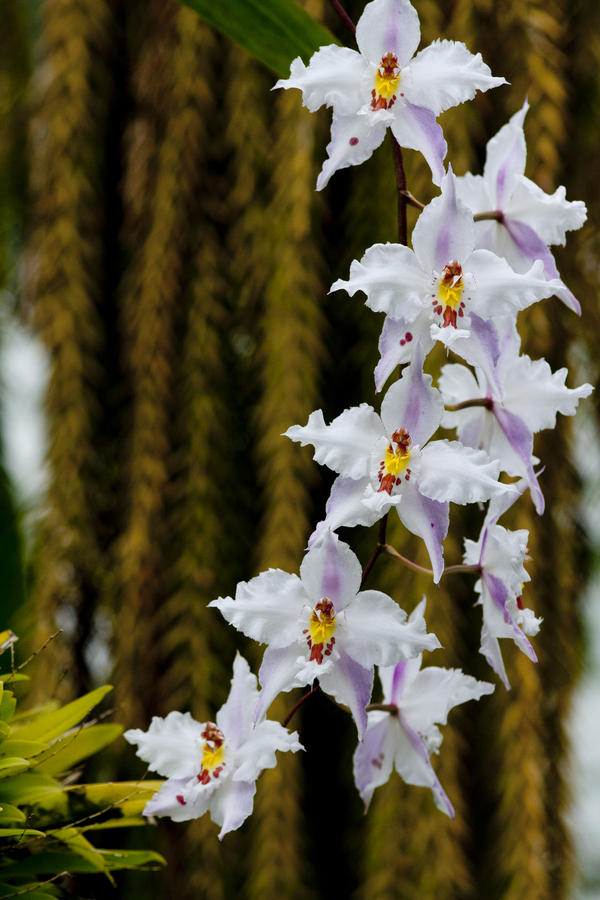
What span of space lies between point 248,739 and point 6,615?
78 cm

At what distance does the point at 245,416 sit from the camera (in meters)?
1.12

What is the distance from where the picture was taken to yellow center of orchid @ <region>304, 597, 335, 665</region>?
0.30 meters

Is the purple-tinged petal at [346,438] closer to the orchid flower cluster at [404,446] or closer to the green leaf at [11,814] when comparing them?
the orchid flower cluster at [404,446]

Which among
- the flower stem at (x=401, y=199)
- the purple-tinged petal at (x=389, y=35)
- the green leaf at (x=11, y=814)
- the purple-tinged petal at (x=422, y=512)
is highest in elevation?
the purple-tinged petal at (x=389, y=35)

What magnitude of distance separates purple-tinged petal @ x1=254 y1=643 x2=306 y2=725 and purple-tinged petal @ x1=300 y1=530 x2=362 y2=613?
0.02 metres

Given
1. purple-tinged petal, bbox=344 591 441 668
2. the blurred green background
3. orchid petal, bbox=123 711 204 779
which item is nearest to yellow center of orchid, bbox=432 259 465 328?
purple-tinged petal, bbox=344 591 441 668

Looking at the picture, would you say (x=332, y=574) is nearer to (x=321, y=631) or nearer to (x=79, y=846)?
(x=321, y=631)

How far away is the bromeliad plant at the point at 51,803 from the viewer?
1.05 feet

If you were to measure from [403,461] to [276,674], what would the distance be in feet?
0.31

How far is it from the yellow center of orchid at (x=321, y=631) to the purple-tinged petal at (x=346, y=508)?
24mm

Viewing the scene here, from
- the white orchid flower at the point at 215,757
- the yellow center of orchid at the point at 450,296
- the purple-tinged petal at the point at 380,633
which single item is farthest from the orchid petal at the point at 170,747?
the yellow center of orchid at the point at 450,296

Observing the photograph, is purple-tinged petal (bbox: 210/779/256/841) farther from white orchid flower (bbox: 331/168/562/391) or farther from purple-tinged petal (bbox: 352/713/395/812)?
white orchid flower (bbox: 331/168/562/391)

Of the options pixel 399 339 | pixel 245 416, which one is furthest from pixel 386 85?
pixel 245 416

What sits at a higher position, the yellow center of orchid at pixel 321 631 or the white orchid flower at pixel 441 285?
the white orchid flower at pixel 441 285
